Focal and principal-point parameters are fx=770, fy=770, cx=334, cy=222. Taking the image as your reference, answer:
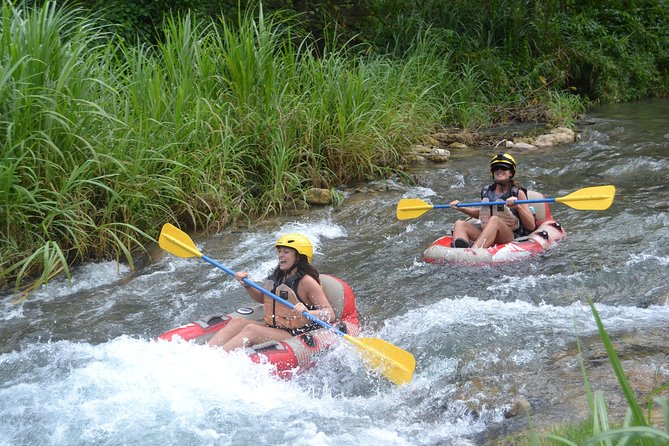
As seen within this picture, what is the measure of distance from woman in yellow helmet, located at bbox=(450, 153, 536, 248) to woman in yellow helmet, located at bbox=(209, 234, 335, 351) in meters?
1.95

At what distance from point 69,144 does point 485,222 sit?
3.37 meters

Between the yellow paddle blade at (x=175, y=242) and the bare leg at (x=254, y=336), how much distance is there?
1021 millimetres

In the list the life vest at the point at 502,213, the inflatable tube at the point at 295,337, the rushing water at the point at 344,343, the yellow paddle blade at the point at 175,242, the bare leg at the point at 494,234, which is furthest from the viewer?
the life vest at the point at 502,213

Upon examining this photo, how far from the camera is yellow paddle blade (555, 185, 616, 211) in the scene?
6.25 meters

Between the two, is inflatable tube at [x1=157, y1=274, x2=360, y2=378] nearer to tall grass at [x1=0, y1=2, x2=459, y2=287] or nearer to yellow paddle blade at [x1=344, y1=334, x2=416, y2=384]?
yellow paddle blade at [x1=344, y1=334, x2=416, y2=384]

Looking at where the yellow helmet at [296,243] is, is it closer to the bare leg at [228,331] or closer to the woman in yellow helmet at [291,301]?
the woman in yellow helmet at [291,301]

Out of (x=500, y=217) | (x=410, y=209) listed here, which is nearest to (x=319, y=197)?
(x=410, y=209)

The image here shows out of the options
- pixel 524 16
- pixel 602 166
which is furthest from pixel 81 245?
pixel 524 16

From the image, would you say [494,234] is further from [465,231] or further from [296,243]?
[296,243]

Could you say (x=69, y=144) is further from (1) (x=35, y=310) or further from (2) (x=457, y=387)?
(2) (x=457, y=387)

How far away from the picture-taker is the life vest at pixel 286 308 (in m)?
4.59

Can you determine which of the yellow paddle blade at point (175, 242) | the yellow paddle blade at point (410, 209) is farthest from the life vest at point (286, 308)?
the yellow paddle blade at point (410, 209)

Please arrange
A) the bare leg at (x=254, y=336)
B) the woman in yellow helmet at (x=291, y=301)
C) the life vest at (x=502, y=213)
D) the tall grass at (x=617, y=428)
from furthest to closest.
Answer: the life vest at (x=502, y=213), the woman in yellow helmet at (x=291, y=301), the bare leg at (x=254, y=336), the tall grass at (x=617, y=428)

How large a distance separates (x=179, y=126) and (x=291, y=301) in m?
2.67
